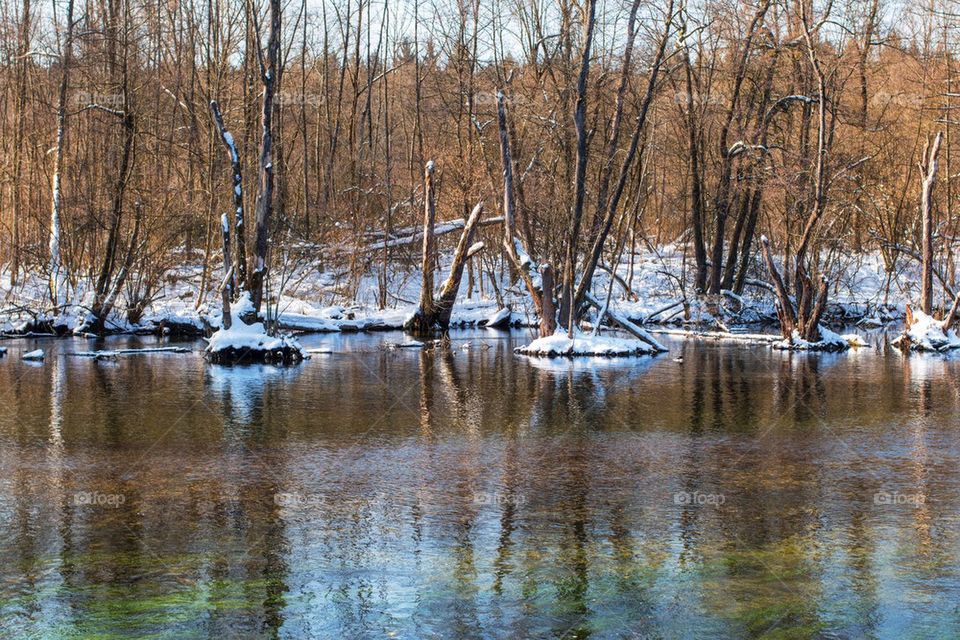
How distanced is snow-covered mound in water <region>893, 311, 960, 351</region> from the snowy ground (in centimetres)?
690

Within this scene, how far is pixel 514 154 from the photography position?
30844mm

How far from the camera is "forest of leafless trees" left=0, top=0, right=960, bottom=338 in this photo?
2659 cm

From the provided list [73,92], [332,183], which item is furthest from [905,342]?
[73,92]

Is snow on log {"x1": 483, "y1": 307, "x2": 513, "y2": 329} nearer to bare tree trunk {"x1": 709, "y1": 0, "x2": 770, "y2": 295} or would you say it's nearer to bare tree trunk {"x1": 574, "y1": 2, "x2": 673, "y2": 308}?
bare tree trunk {"x1": 709, "y1": 0, "x2": 770, "y2": 295}

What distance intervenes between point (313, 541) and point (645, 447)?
191 inches

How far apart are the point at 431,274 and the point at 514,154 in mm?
4392

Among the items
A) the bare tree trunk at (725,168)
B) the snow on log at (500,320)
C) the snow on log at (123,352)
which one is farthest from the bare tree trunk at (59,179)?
the bare tree trunk at (725,168)

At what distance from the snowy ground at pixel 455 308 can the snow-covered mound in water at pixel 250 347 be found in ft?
19.0

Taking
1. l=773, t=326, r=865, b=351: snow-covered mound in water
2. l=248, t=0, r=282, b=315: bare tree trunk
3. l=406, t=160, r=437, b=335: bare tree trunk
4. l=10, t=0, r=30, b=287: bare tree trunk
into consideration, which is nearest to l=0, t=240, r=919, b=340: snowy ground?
l=10, t=0, r=30, b=287: bare tree trunk

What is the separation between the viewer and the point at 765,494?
8859 millimetres

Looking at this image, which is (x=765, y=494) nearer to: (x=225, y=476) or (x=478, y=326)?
(x=225, y=476)

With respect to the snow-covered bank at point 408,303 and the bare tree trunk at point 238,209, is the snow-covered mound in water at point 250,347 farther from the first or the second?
the snow-covered bank at point 408,303

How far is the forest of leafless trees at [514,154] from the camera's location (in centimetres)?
2659

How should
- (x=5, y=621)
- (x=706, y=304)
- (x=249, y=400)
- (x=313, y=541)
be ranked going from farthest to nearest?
1. (x=706, y=304)
2. (x=249, y=400)
3. (x=313, y=541)
4. (x=5, y=621)
